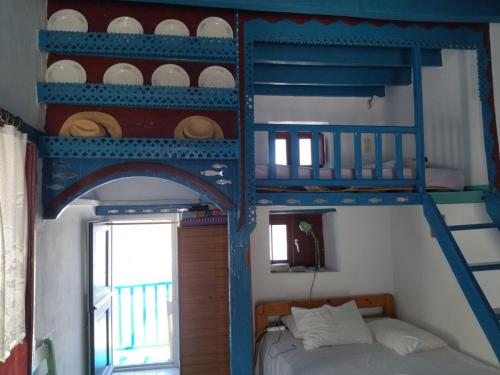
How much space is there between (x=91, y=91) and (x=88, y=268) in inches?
82.7

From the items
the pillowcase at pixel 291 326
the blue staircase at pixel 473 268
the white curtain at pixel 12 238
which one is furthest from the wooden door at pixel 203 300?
the white curtain at pixel 12 238

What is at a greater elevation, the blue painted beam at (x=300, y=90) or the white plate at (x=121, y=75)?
the blue painted beam at (x=300, y=90)

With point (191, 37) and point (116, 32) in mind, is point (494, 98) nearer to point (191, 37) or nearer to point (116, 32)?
point (191, 37)

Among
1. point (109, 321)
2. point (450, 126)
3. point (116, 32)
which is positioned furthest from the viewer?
point (109, 321)

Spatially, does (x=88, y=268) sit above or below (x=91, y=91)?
below

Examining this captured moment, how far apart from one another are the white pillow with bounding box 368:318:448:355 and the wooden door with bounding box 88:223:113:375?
8.80ft

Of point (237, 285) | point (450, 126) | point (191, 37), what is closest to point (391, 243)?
point (450, 126)

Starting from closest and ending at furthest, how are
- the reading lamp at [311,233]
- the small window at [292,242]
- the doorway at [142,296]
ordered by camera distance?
1. the reading lamp at [311,233]
2. the small window at [292,242]
3. the doorway at [142,296]

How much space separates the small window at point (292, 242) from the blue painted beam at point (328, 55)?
6.44 ft

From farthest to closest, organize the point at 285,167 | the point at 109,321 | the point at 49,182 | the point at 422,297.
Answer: the point at 109,321, the point at 422,297, the point at 285,167, the point at 49,182

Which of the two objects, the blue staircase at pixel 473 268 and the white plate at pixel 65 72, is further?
the white plate at pixel 65 72

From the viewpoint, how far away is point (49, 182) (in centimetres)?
196

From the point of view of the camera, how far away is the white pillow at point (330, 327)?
3104mm

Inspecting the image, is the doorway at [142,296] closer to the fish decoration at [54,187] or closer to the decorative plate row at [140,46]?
the fish decoration at [54,187]
